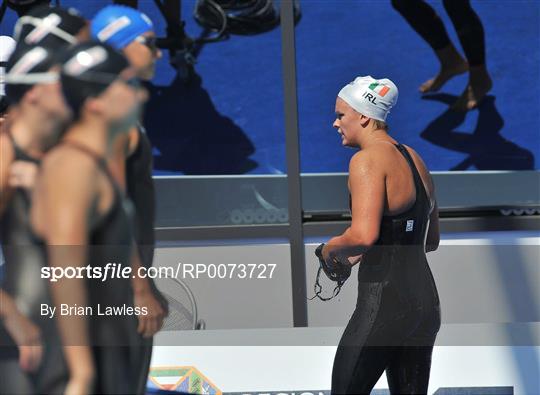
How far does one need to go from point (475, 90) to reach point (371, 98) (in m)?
2.05

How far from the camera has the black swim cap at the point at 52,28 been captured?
123 inches

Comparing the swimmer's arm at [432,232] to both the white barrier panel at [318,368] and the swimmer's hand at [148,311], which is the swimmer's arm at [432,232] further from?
the swimmer's hand at [148,311]

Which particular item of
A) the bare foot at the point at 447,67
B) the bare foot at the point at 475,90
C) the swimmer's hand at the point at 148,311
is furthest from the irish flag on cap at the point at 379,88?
the bare foot at the point at 475,90

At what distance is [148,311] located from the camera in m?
3.36

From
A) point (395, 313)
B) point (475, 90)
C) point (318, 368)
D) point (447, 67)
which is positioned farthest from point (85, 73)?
point (475, 90)

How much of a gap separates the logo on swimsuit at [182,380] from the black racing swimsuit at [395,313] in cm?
58

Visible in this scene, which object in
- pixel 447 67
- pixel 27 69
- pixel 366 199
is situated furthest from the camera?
pixel 447 67

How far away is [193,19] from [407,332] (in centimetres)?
236

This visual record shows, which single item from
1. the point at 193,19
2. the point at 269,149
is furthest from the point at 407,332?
the point at 193,19

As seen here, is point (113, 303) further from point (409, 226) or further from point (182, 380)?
point (409, 226)

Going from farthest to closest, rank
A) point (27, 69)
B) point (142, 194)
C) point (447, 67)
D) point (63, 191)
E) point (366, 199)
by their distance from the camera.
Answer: point (447, 67)
point (366, 199)
point (142, 194)
point (27, 69)
point (63, 191)

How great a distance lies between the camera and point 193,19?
5594 mm

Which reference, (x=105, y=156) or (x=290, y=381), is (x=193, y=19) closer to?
(x=290, y=381)

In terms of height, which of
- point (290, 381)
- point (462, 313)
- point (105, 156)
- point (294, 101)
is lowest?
point (290, 381)
